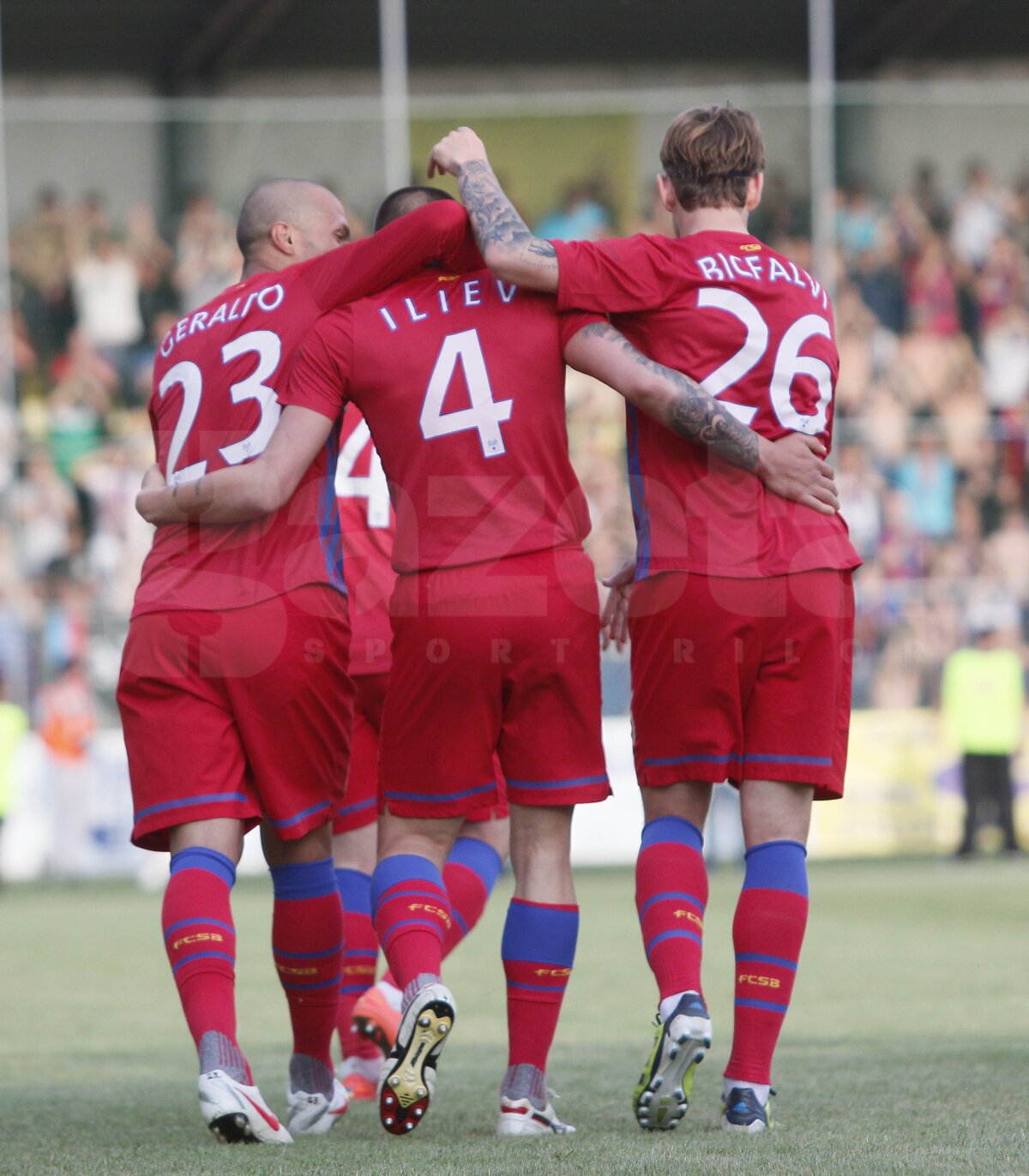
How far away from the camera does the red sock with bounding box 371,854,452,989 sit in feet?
13.1

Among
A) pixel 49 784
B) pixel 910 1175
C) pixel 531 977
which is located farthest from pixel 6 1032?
pixel 49 784

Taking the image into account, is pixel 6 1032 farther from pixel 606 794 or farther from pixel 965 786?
pixel 965 786

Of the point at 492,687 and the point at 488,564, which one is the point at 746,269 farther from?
the point at 492,687

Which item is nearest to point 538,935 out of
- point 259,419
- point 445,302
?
point 259,419

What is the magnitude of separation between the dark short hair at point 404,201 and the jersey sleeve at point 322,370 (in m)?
0.77

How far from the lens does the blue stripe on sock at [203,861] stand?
4.11 meters

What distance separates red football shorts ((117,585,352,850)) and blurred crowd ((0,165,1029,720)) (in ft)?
35.6

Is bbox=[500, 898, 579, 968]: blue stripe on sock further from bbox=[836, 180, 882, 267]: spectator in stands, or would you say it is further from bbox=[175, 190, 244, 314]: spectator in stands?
bbox=[836, 180, 882, 267]: spectator in stands

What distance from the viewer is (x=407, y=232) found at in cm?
422

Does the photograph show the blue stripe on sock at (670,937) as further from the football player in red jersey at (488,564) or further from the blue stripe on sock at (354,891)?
the blue stripe on sock at (354,891)

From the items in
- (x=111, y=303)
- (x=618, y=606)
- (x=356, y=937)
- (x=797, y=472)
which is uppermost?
(x=111, y=303)

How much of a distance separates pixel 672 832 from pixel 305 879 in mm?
883

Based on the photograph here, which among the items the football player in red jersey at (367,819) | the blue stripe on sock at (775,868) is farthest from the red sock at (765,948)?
the football player in red jersey at (367,819)

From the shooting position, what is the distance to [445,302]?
421 centimetres
